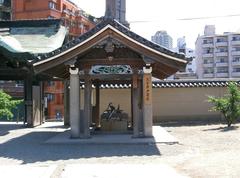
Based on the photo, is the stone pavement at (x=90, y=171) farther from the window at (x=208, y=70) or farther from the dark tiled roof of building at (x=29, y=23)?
the window at (x=208, y=70)

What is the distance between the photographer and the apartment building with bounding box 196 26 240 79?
3509 inches

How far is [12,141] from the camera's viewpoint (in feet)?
53.3

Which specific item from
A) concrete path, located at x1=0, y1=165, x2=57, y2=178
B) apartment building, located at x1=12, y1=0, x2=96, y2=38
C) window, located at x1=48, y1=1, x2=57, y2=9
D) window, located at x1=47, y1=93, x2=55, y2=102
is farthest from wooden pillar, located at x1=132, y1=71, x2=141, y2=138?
window, located at x1=48, y1=1, x2=57, y2=9

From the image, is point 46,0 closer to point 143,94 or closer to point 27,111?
point 27,111

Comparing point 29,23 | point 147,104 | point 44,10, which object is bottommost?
point 147,104

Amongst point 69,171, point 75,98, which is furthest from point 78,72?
point 69,171

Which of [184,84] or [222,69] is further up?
[222,69]

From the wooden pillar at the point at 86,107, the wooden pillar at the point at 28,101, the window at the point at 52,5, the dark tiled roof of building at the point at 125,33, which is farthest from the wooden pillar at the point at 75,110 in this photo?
the window at the point at 52,5

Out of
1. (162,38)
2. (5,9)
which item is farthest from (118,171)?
(162,38)

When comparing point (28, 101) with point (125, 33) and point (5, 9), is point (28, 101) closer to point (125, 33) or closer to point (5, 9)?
point (125, 33)

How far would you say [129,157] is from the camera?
1202cm

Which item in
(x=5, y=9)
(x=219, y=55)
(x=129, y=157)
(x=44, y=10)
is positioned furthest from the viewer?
(x=219, y=55)

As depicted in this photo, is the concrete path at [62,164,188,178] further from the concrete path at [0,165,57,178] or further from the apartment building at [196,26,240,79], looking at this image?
the apartment building at [196,26,240,79]

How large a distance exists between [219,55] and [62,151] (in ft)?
269
